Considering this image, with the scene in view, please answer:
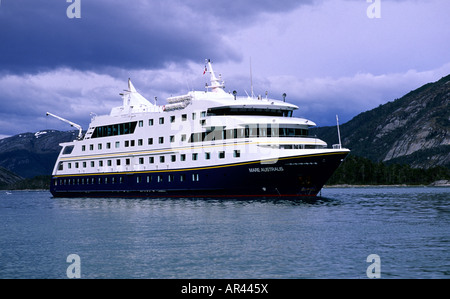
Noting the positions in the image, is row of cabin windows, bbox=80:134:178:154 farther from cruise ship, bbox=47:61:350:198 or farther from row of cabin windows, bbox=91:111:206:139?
row of cabin windows, bbox=91:111:206:139

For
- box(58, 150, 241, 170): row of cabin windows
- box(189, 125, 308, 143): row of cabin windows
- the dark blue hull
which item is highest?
box(189, 125, 308, 143): row of cabin windows

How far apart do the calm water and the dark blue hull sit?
1093cm

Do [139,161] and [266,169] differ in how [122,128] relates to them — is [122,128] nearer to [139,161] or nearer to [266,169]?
[139,161]

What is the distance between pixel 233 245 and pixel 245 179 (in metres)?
24.8

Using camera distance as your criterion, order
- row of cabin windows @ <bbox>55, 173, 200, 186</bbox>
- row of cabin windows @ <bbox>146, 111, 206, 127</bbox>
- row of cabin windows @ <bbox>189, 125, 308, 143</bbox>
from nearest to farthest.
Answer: row of cabin windows @ <bbox>189, 125, 308, 143</bbox>, row of cabin windows @ <bbox>146, 111, 206, 127</bbox>, row of cabin windows @ <bbox>55, 173, 200, 186</bbox>

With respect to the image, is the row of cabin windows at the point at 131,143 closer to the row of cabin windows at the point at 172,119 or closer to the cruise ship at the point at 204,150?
the cruise ship at the point at 204,150

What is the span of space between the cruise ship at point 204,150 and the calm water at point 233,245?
11506 millimetres

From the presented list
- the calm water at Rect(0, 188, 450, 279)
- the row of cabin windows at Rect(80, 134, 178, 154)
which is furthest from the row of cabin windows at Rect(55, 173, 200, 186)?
the calm water at Rect(0, 188, 450, 279)

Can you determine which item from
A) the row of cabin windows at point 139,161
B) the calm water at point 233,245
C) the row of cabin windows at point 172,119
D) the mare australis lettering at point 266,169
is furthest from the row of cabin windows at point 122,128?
the calm water at point 233,245

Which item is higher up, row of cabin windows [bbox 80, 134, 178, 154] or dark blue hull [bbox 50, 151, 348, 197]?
row of cabin windows [bbox 80, 134, 178, 154]

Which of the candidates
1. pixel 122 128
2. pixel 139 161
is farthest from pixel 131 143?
pixel 122 128

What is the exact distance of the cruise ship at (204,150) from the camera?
4431cm

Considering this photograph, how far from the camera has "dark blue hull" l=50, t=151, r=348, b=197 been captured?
43438 millimetres
